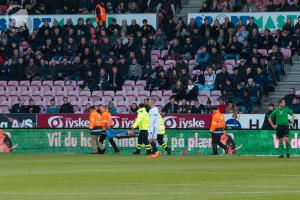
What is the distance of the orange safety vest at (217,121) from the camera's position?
43688 mm

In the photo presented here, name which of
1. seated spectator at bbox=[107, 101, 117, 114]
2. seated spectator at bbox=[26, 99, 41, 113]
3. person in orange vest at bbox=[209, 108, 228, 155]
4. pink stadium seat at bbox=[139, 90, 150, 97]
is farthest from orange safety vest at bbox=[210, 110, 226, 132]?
seated spectator at bbox=[26, 99, 41, 113]

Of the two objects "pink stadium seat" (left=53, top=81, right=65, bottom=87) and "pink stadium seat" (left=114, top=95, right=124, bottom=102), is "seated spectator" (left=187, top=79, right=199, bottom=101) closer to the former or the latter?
"pink stadium seat" (left=114, top=95, right=124, bottom=102)

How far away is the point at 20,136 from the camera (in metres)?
46.7

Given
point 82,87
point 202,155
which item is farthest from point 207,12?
point 202,155

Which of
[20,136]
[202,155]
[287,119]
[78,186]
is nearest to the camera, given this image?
[78,186]

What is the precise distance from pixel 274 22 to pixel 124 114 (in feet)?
31.5

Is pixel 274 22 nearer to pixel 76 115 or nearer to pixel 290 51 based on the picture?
pixel 290 51

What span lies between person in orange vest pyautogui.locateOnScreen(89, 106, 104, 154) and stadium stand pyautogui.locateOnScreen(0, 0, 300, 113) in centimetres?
258

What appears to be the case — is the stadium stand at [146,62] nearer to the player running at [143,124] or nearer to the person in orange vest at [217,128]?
the person in orange vest at [217,128]

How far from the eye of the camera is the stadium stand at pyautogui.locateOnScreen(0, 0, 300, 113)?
157ft

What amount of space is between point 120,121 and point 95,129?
6.74 ft

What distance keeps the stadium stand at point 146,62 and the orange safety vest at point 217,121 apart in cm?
266

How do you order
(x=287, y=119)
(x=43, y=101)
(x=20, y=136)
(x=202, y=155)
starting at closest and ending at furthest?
(x=287, y=119)
(x=202, y=155)
(x=20, y=136)
(x=43, y=101)

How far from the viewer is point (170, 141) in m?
45.3
